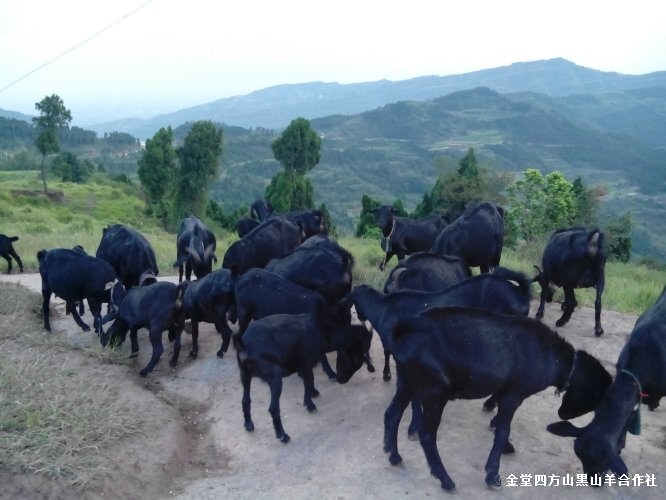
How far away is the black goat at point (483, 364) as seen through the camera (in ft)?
18.7

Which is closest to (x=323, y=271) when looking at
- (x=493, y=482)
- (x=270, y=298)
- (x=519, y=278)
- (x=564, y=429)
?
(x=270, y=298)

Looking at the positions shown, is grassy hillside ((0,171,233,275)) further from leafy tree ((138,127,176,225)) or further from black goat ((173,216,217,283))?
black goat ((173,216,217,283))

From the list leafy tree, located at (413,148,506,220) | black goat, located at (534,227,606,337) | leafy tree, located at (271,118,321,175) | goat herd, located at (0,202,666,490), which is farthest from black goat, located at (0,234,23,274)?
leafy tree, located at (271,118,321,175)

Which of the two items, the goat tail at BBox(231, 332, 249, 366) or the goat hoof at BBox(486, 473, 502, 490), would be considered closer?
the goat hoof at BBox(486, 473, 502, 490)

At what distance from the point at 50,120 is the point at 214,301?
117 feet

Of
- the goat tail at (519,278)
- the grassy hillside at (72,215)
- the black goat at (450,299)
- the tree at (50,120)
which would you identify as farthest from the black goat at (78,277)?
the tree at (50,120)

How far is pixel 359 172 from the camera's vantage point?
10300 cm

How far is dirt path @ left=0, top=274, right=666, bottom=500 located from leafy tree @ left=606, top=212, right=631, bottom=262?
74.9ft

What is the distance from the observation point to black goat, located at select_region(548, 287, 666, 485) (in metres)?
5.59

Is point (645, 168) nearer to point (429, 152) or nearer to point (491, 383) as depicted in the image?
point (429, 152)

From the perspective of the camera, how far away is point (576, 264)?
372 inches

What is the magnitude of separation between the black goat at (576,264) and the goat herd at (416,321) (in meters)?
0.02

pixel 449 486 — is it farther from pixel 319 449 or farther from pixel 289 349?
pixel 289 349

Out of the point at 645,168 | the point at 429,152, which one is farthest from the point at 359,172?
the point at 645,168
